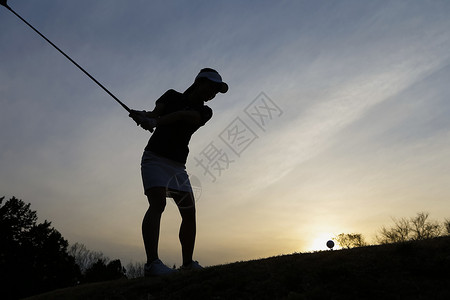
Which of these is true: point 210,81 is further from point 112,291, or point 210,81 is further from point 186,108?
point 112,291

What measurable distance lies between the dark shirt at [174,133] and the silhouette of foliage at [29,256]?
140ft

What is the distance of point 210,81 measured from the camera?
210 inches

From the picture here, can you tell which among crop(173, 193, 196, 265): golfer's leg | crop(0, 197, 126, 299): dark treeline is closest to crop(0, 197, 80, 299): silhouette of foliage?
crop(0, 197, 126, 299): dark treeline

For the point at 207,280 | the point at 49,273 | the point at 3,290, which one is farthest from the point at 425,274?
the point at 49,273

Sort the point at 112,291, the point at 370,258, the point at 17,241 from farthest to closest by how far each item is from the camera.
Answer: the point at 17,241 < the point at 112,291 < the point at 370,258

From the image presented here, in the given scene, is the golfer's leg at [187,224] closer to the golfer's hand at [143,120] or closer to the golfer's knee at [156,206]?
the golfer's knee at [156,206]

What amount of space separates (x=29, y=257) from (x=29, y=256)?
14cm

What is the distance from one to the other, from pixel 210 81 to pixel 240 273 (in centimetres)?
279

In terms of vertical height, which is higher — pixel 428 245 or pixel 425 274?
pixel 428 245

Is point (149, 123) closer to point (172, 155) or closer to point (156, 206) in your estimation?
point (172, 155)

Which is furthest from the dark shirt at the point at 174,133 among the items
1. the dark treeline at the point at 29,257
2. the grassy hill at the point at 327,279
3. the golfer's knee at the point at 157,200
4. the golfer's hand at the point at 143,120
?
the dark treeline at the point at 29,257

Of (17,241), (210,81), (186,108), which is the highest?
(17,241)

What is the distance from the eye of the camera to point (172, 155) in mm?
5109

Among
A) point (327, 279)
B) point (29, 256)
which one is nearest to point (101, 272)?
point (29, 256)
